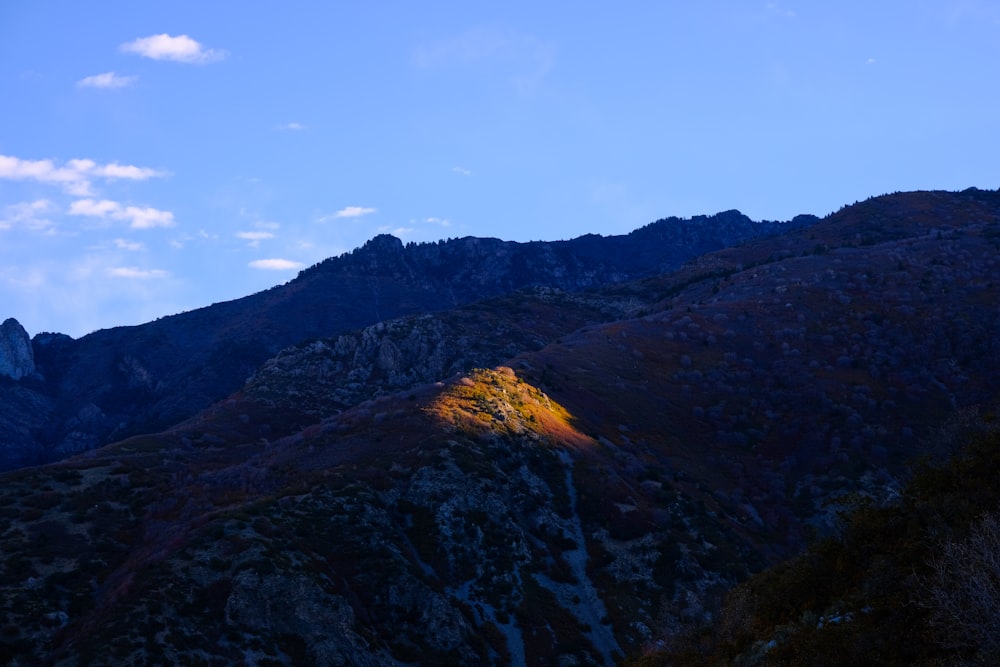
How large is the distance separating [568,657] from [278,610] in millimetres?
19722

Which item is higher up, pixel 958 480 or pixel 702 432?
pixel 958 480

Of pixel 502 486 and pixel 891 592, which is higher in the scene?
pixel 891 592

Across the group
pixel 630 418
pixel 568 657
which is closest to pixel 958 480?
pixel 568 657

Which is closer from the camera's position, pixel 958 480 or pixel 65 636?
pixel 958 480

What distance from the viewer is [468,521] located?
65.5 meters

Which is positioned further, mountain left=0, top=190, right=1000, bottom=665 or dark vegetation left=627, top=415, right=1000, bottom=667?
mountain left=0, top=190, right=1000, bottom=665

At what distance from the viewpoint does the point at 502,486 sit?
7125 centimetres

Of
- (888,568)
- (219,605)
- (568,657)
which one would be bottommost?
(568,657)

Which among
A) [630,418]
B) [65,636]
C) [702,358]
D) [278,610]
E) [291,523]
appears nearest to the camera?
[65,636]

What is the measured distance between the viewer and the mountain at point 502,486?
4916 centimetres

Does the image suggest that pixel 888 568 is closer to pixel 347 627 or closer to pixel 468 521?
pixel 347 627

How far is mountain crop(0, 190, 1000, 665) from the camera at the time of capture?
1935 inches

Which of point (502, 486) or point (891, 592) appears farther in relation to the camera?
point (502, 486)

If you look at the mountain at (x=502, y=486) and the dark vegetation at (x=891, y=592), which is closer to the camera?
the dark vegetation at (x=891, y=592)
